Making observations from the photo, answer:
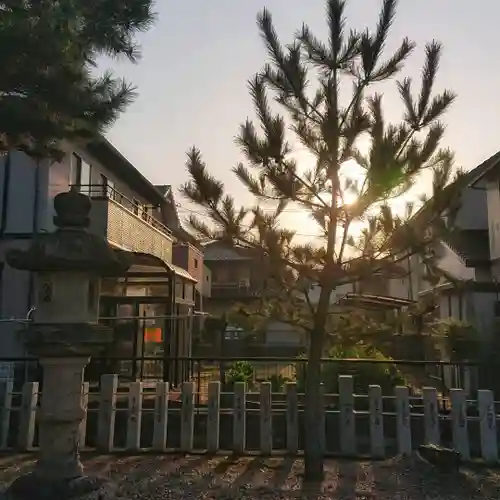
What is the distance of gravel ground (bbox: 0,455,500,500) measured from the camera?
4668 mm

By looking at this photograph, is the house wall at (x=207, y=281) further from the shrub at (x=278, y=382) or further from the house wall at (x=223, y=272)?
the shrub at (x=278, y=382)

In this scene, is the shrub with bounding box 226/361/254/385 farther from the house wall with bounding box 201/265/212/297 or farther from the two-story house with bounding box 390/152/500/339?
the house wall with bounding box 201/265/212/297

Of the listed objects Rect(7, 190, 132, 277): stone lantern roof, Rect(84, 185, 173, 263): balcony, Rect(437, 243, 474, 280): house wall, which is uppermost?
Rect(84, 185, 173, 263): balcony

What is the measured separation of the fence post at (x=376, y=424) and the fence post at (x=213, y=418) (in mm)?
1751

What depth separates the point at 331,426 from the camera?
260 inches

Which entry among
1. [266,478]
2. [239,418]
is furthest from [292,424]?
[266,478]

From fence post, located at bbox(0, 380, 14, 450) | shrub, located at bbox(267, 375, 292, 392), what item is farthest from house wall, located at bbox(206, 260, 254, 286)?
fence post, located at bbox(0, 380, 14, 450)

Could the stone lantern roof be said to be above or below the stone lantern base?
above

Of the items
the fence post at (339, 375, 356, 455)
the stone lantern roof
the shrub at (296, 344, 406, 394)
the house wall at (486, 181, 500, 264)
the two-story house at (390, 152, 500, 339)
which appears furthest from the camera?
the house wall at (486, 181, 500, 264)

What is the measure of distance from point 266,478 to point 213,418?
48.8 inches

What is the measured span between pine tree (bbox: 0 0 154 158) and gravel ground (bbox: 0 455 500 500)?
329 centimetres

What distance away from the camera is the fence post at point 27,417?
619cm

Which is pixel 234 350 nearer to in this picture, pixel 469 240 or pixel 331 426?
pixel 469 240

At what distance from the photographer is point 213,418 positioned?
622cm
